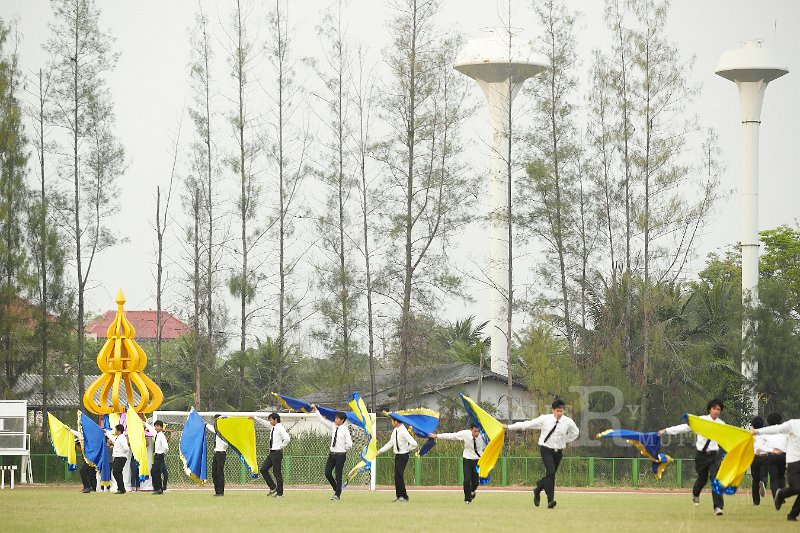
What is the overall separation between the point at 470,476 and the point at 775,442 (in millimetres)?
5203

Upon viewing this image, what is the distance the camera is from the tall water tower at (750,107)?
47469 mm

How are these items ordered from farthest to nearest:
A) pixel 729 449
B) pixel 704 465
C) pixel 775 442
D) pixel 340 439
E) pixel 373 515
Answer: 1. pixel 340 439
2. pixel 775 442
3. pixel 704 465
4. pixel 729 449
5. pixel 373 515

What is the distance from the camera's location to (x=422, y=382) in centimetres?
4603

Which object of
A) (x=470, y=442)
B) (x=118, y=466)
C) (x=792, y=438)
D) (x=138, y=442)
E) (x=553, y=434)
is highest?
(x=792, y=438)

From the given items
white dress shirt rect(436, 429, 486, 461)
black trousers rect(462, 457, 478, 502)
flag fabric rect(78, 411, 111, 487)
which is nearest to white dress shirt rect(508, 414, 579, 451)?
black trousers rect(462, 457, 478, 502)

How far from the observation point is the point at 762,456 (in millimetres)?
20828

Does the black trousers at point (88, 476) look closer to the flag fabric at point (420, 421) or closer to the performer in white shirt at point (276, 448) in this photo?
the performer in white shirt at point (276, 448)

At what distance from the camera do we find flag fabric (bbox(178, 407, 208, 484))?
27.5m

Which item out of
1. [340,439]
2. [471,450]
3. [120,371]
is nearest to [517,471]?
[120,371]

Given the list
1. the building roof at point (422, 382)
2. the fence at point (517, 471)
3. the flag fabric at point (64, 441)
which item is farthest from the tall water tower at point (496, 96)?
the flag fabric at point (64, 441)

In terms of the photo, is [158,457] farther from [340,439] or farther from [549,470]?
[549,470]

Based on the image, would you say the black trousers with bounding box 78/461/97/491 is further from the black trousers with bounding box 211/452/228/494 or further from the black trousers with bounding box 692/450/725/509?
the black trousers with bounding box 692/450/725/509

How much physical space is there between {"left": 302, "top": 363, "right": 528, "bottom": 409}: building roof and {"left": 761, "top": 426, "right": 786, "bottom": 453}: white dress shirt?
24.5 m

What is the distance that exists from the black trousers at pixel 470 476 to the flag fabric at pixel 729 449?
4.69 meters
